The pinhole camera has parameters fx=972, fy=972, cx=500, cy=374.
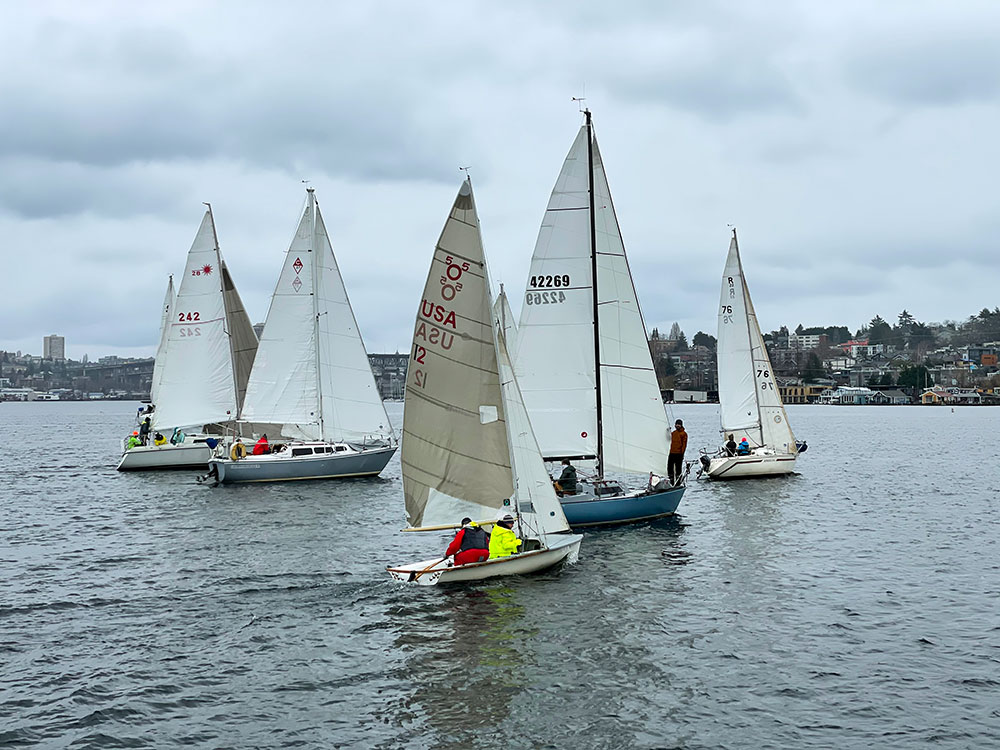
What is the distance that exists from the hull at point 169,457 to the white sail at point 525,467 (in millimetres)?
31610

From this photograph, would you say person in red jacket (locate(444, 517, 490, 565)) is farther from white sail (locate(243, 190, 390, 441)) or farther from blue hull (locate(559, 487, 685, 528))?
white sail (locate(243, 190, 390, 441))

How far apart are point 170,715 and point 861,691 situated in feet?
32.7

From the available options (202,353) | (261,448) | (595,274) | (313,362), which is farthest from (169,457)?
(595,274)

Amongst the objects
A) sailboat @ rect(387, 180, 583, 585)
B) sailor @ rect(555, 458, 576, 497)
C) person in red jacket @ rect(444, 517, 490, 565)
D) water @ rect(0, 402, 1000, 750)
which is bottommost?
water @ rect(0, 402, 1000, 750)

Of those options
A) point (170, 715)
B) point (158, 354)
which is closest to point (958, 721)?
point (170, 715)

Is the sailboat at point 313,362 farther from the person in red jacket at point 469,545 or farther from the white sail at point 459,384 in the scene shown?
the person in red jacket at point 469,545

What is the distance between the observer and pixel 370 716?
1345 centimetres

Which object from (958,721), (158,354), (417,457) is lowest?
(958,721)

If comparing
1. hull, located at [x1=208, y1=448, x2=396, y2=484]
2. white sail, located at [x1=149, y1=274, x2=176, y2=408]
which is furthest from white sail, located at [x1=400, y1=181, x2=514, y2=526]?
white sail, located at [x1=149, y1=274, x2=176, y2=408]

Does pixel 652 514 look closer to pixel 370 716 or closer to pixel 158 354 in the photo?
pixel 370 716

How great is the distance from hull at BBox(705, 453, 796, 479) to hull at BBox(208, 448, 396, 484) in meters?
15.4

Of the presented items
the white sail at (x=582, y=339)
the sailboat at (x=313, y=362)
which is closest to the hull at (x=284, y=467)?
the sailboat at (x=313, y=362)

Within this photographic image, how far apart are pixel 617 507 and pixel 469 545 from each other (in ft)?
29.2

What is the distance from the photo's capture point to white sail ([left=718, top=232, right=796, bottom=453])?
44.0 meters
